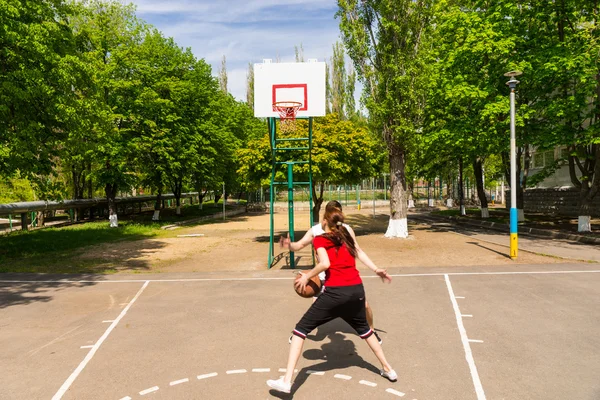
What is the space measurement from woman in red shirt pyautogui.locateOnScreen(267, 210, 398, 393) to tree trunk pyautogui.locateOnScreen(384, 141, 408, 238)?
15709mm

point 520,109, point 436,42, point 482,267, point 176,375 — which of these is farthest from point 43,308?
point 436,42

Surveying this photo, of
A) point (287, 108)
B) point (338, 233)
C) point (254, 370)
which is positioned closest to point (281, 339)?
point (254, 370)

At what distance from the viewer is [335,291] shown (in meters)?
4.70

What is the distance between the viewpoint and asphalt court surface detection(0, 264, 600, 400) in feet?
16.1

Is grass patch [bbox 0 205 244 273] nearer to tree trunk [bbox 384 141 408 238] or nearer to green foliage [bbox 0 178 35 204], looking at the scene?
green foliage [bbox 0 178 35 204]

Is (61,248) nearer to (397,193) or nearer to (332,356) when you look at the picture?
(397,193)

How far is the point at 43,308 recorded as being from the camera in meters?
8.59

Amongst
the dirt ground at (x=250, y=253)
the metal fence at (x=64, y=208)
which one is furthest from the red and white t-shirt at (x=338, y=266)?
the metal fence at (x=64, y=208)

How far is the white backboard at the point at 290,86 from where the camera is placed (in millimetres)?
12953

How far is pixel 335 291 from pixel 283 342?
7.04 feet

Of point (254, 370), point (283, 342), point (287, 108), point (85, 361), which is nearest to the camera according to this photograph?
point (254, 370)

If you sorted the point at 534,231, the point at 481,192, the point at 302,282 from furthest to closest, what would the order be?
the point at 481,192, the point at 534,231, the point at 302,282

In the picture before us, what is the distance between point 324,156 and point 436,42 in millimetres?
9854

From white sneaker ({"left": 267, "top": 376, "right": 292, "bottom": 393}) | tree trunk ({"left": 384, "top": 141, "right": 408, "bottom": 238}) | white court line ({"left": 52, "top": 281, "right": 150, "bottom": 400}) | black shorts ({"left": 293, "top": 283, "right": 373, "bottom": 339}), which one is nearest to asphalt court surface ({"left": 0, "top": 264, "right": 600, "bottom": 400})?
Answer: white court line ({"left": 52, "top": 281, "right": 150, "bottom": 400})
